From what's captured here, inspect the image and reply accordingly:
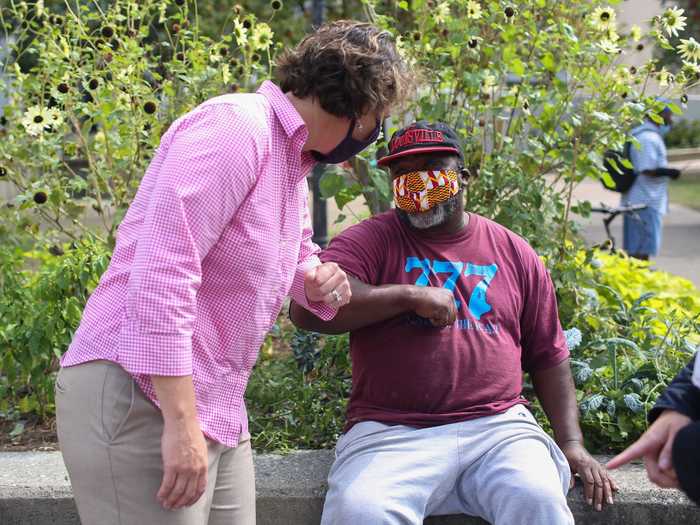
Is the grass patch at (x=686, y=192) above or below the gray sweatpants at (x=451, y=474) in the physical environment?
below

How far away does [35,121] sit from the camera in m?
4.29

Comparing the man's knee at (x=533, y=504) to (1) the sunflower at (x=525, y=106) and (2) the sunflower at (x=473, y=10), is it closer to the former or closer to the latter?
(1) the sunflower at (x=525, y=106)

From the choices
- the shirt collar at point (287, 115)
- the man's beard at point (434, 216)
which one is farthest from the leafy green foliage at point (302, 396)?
the shirt collar at point (287, 115)

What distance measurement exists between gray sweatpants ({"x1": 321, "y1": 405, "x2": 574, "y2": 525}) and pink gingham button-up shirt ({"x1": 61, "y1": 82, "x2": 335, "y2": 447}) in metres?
0.56

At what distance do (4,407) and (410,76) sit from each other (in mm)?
2554

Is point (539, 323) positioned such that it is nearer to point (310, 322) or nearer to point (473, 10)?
point (310, 322)

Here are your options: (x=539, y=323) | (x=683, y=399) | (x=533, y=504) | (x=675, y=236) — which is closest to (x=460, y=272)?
(x=539, y=323)

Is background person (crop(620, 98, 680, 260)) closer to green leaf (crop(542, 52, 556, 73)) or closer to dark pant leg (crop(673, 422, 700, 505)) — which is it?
green leaf (crop(542, 52, 556, 73))

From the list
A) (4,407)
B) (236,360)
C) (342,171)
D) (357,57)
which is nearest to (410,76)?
(357,57)

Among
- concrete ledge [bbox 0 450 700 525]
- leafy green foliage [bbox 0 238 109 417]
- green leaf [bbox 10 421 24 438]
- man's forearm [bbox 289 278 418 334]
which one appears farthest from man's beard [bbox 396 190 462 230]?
green leaf [bbox 10 421 24 438]

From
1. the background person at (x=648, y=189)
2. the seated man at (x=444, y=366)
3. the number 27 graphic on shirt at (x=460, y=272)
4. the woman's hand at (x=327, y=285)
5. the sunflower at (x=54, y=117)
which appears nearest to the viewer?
the woman's hand at (x=327, y=285)

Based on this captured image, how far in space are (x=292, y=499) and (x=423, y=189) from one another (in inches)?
44.6

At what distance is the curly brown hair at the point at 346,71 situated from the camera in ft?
7.30

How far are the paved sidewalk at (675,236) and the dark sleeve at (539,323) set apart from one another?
16.5ft
